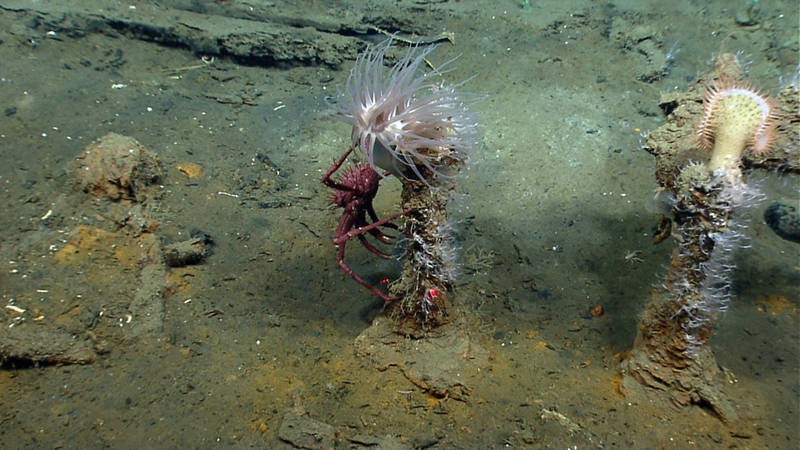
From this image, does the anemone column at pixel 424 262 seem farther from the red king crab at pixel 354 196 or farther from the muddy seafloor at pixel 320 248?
the muddy seafloor at pixel 320 248

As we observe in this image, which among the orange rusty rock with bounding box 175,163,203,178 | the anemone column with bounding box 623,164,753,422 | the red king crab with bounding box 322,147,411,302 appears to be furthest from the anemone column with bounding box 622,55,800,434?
the orange rusty rock with bounding box 175,163,203,178

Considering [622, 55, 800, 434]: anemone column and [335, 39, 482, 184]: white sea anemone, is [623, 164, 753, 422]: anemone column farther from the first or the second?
[335, 39, 482, 184]: white sea anemone

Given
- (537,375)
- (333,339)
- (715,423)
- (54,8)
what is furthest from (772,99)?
(54,8)

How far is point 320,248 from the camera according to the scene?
3475 mm

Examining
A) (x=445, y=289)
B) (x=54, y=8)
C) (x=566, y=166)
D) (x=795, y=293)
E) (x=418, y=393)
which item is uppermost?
(x=54, y=8)

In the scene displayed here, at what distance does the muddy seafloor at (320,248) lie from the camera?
2.24m

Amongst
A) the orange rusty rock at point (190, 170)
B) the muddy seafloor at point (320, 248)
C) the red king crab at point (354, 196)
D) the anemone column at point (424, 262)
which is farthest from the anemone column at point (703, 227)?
the orange rusty rock at point (190, 170)

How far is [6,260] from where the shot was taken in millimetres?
2631

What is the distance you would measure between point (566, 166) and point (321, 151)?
250 centimetres

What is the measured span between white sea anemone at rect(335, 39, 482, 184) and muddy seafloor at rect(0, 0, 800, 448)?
1097mm

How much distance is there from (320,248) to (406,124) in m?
1.59

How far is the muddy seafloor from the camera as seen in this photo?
7.34ft

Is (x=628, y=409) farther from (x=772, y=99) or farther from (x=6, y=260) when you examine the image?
(x=6, y=260)

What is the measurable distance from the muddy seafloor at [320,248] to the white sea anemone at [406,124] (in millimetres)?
1097
